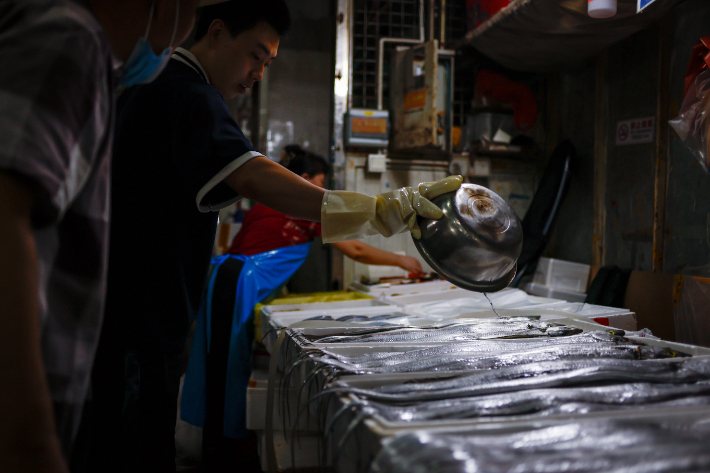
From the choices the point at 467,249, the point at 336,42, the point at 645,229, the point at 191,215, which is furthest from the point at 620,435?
the point at 336,42

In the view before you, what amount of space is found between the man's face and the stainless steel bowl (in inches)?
31.0

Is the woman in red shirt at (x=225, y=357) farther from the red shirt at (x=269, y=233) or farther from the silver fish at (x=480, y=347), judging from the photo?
the silver fish at (x=480, y=347)

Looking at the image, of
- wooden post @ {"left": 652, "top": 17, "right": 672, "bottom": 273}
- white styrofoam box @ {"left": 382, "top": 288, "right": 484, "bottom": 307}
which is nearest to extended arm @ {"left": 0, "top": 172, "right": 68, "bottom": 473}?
white styrofoam box @ {"left": 382, "top": 288, "right": 484, "bottom": 307}

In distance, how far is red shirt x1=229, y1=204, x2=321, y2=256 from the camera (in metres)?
3.54

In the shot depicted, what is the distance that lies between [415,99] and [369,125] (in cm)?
44

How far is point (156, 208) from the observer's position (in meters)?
1.52

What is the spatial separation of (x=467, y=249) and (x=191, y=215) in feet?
2.74

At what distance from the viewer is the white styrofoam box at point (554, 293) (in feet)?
11.5

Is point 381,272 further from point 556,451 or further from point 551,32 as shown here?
point 556,451

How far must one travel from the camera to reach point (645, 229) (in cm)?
325

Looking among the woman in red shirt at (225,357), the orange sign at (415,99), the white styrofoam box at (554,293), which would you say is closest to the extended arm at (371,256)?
the woman in red shirt at (225,357)

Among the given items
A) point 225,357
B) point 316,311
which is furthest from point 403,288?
point 225,357

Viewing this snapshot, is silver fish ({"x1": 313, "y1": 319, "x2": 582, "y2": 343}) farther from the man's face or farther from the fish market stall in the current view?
the man's face

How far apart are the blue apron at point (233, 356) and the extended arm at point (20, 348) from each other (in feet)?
7.61
